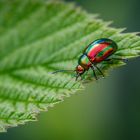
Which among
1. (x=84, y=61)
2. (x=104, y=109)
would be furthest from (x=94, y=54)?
(x=104, y=109)

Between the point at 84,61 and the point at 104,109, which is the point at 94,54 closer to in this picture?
the point at 84,61

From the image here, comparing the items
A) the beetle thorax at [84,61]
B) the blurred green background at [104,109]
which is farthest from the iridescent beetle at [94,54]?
the blurred green background at [104,109]

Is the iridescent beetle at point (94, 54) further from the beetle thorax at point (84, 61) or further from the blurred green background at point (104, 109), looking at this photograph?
the blurred green background at point (104, 109)

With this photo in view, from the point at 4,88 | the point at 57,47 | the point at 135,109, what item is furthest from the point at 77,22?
→ the point at 135,109

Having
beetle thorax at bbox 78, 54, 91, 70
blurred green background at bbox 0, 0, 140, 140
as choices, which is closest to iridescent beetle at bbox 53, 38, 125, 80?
beetle thorax at bbox 78, 54, 91, 70

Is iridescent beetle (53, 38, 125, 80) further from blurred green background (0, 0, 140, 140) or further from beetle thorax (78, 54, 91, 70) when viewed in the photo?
blurred green background (0, 0, 140, 140)

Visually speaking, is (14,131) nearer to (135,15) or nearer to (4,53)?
(4,53)
